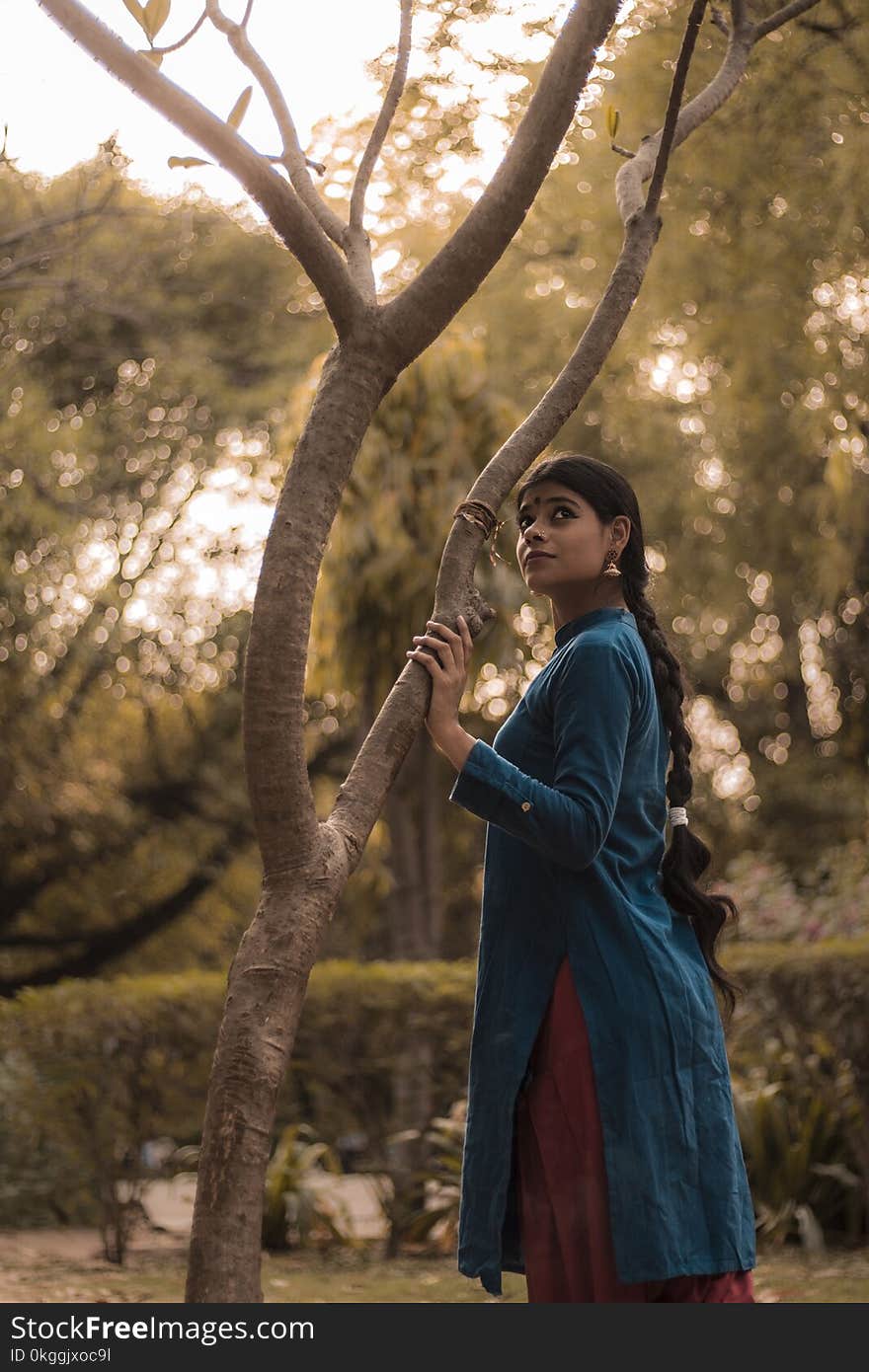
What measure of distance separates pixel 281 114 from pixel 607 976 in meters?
1.53

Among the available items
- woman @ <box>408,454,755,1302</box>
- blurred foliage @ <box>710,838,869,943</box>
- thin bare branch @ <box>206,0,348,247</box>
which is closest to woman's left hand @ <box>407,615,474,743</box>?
woman @ <box>408,454,755,1302</box>

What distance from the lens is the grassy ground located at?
5.86 metres

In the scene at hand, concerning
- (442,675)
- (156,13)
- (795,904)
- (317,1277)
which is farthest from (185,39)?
(795,904)

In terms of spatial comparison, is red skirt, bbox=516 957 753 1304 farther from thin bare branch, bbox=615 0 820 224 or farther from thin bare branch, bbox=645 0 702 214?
thin bare branch, bbox=615 0 820 224

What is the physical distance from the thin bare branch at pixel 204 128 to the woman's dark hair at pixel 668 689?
20.6 inches

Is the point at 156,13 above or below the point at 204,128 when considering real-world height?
above

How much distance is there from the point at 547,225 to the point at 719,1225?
7.98 meters

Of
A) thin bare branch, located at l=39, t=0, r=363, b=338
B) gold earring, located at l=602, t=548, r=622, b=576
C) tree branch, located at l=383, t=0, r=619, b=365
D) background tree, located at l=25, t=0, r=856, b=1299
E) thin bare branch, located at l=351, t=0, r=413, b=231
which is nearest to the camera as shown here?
background tree, located at l=25, t=0, r=856, b=1299

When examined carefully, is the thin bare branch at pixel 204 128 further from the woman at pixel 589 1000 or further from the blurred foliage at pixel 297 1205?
the blurred foliage at pixel 297 1205

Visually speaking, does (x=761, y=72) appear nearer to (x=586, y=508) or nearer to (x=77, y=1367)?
(x=586, y=508)

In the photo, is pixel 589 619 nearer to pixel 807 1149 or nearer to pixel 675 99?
pixel 675 99

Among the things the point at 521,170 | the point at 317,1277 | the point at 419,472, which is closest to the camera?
the point at 521,170

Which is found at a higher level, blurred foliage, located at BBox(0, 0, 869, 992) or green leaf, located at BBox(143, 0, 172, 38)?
blurred foliage, located at BBox(0, 0, 869, 992)

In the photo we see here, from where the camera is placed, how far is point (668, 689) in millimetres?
2549
